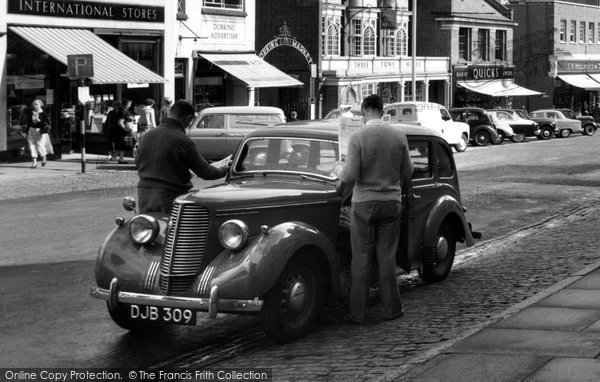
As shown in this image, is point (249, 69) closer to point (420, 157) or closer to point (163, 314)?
point (420, 157)

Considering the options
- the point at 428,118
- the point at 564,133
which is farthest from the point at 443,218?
the point at 564,133

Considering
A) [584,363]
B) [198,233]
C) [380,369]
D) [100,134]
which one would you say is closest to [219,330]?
[198,233]

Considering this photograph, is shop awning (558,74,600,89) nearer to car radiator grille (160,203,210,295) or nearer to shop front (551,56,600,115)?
shop front (551,56,600,115)

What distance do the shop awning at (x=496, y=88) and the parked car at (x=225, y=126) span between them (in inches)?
1390

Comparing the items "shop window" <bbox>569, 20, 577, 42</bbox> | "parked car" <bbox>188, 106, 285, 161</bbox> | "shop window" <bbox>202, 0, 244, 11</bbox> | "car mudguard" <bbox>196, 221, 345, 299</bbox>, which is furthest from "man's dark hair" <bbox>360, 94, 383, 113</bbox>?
"shop window" <bbox>569, 20, 577, 42</bbox>

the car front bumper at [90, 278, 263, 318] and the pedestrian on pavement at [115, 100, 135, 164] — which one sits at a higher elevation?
the pedestrian on pavement at [115, 100, 135, 164]

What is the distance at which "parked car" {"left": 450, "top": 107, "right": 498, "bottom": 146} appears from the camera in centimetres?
4378

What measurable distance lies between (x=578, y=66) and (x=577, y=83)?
117 inches

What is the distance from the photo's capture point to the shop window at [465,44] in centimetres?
6288

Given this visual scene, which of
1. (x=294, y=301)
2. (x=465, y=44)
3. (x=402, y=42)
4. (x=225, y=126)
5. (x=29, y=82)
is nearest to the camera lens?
(x=294, y=301)

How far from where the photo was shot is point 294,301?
8344 mm

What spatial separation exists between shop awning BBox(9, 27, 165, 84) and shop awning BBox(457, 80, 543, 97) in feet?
109

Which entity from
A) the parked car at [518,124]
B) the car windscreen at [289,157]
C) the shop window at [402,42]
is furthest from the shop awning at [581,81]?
the car windscreen at [289,157]

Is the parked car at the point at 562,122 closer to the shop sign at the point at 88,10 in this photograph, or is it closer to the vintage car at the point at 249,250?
the shop sign at the point at 88,10
